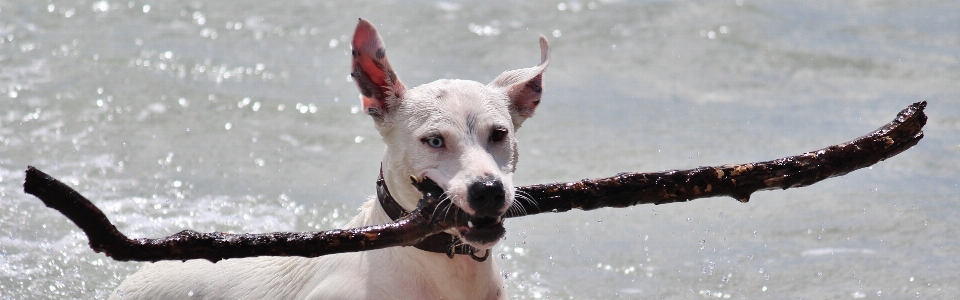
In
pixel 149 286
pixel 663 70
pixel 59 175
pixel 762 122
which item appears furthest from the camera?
pixel 663 70

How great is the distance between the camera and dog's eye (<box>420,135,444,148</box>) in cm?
441

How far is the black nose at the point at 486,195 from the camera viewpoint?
4074 millimetres

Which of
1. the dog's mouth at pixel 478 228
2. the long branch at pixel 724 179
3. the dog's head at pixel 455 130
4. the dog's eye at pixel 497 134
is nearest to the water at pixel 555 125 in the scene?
the long branch at pixel 724 179

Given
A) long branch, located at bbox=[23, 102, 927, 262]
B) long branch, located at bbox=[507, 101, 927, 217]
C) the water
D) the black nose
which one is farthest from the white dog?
the water

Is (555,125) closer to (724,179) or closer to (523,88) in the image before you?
(523,88)

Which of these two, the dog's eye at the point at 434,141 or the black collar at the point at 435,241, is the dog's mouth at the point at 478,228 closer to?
the dog's eye at the point at 434,141

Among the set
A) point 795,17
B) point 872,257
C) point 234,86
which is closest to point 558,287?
point 872,257

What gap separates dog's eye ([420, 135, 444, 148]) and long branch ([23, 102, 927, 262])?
0.19 m

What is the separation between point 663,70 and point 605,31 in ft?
4.62

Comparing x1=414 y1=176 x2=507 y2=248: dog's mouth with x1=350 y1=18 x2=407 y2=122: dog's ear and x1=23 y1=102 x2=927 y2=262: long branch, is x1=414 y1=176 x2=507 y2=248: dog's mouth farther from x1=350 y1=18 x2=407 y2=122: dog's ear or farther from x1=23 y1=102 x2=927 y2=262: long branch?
x1=350 y1=18 x2=407 y2=122: dog's ear

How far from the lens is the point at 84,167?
362 inches

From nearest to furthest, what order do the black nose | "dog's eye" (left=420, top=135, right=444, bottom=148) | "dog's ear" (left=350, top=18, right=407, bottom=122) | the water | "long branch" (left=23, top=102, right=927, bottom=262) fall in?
"long branch" (left=23, top=102, right=927, bottom=262) → the black nose → "dog's eye" (left=420, top=135, right=444, bottom=148) → "dog's ear" (left=350, top=18, right=407, bottom=122) → the water

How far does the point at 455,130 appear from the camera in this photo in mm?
4402

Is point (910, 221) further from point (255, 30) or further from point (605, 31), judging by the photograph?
point (255, 30)
